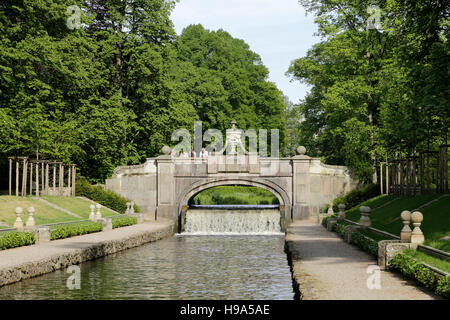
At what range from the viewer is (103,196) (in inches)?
1451

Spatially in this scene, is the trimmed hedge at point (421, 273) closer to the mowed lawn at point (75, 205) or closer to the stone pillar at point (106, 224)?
the stone pillar at point (106, 224)

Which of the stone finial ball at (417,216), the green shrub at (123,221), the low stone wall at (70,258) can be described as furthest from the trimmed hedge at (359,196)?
the stone finial ball at (417,216)

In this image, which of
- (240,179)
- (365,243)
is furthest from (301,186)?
(365,243)

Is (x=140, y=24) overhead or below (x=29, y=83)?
overhead

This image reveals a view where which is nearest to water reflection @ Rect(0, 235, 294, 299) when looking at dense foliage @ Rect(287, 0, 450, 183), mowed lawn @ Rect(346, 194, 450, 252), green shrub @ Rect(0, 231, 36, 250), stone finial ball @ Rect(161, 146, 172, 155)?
green shrub @ Rect(0, 231, 36, 250)

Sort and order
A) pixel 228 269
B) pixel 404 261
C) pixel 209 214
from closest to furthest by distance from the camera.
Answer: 1. pixel 404 261
2. pixel 228 269
3. pixel 209 214

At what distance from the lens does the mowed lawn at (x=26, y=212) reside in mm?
25109

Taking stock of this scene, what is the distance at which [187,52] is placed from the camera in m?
53.5

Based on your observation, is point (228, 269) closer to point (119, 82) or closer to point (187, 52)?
point (119, 82)

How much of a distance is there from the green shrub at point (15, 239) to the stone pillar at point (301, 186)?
1938cm

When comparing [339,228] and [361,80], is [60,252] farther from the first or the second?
[361,80]

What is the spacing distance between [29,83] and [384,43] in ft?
70.5
